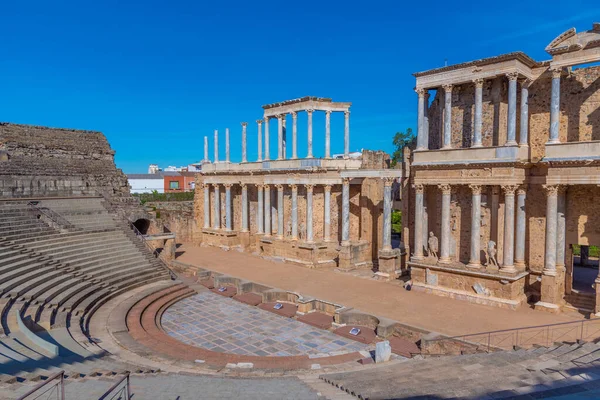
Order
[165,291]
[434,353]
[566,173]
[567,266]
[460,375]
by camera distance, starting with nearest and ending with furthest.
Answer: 1. [460,375]
2. [434,353]
3. [566,173]
4. [567,266]
5. [165,291]

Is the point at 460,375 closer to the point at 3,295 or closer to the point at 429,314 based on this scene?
the point at 429,314

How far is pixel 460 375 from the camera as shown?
30.4 ft

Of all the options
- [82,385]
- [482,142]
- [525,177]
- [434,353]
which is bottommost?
[434,353]

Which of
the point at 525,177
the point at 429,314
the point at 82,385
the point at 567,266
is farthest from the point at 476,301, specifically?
the point at 82,385

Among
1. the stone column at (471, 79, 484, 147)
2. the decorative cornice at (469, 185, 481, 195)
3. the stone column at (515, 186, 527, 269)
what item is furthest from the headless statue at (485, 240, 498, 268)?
the stone column at (471, 79, 484, 147)

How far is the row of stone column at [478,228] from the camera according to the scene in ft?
54.0

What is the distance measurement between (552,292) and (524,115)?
6.72 metres

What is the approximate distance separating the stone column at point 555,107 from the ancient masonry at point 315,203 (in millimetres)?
7210

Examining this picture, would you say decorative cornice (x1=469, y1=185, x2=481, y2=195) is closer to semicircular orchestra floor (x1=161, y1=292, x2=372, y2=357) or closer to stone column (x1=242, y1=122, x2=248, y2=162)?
semicircular orchestra floor (x1=161, y1=292, x2=372, y2=357)

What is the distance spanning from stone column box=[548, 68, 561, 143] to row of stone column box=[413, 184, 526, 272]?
2.18 meters

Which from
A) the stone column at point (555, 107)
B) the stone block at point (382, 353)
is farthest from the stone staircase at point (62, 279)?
the stone column at point (555, 107)

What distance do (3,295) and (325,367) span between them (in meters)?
9.88

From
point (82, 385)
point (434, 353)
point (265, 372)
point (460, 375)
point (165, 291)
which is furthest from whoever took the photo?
point (165, 291)

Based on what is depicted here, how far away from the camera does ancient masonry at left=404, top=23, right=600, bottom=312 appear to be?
607 inches
